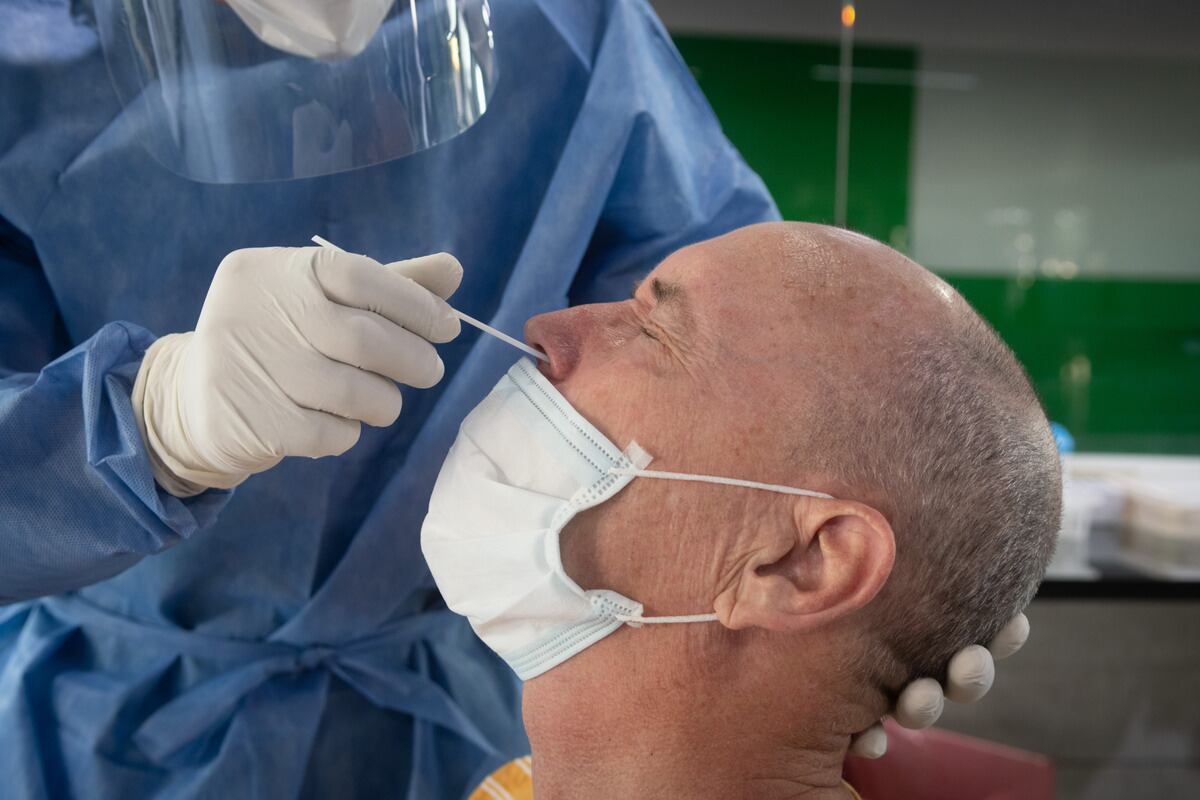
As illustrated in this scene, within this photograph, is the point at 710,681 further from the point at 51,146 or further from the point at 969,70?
the point at 969,70

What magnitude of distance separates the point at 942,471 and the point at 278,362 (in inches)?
26.0

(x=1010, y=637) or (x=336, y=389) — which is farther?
(x=1010, y=637)

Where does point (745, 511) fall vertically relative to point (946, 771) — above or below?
above

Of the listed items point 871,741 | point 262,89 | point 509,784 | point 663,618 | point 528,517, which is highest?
point 262,89

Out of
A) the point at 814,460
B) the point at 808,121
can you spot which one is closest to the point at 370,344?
the point at 814,460

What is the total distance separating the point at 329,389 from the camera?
3.04 feet

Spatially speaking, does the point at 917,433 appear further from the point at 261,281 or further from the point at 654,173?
the point at 261,281

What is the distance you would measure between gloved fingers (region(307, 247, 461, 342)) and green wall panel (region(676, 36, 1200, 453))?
230cm

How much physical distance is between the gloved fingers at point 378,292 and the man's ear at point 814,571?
0.41m

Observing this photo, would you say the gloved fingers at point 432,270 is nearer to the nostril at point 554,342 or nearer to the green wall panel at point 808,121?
the nostril at point 554,342

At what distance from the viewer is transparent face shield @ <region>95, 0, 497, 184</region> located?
1007mm

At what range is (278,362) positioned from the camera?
2.98 feet

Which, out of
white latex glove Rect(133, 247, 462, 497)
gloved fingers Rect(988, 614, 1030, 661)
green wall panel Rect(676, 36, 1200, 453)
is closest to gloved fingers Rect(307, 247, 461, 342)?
white latex glove Rect(133, 247, 462, 497)

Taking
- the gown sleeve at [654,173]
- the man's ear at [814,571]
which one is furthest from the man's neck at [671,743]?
the gown sleeve at [654,173]
